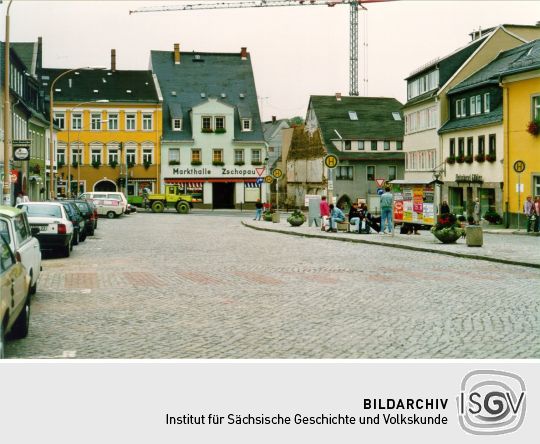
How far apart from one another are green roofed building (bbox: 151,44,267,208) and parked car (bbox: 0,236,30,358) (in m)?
63.4

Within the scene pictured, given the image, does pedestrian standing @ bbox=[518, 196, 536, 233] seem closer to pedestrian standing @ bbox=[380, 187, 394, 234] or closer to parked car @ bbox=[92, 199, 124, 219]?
pedestrian standing @ bbox=[380, 187, 394, 234]

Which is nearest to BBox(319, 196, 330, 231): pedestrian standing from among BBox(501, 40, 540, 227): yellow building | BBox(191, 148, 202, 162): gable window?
BBox(501, 40, 540, 227): yellow building

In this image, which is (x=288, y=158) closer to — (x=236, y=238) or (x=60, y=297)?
(x=236, y=238)

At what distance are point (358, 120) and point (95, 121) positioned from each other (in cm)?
2018

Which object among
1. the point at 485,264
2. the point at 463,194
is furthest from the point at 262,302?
the point at 463,194

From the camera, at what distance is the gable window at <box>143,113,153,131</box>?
72.9 m

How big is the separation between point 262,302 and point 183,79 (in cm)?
6704

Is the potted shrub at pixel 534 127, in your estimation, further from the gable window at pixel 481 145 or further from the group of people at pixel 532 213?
the gable window at pixel 481 145

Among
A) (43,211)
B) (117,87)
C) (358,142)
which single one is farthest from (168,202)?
(43,211)

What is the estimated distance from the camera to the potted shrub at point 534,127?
69.9ft

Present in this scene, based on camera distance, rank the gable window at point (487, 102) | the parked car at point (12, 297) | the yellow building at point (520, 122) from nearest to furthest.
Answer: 1. the parked car at point (12, 297)
2. the yellow building at point (520, 122)
3. the gable window at point (487, 102)

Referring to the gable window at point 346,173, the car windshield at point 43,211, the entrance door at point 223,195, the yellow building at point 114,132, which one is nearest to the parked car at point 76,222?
the car windshield at point 43,211
